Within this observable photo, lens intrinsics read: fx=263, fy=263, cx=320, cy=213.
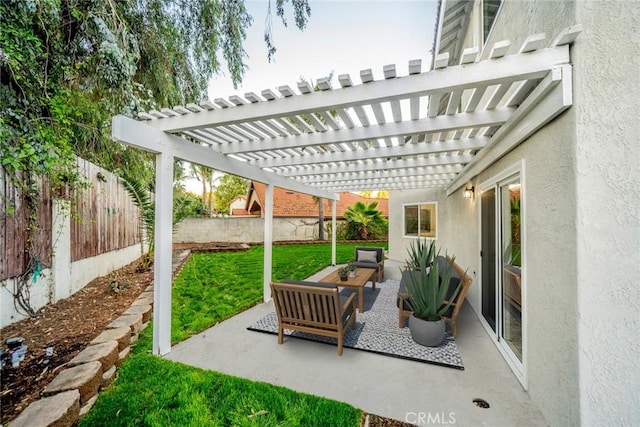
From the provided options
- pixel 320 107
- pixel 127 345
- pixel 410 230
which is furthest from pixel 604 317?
pixel 410 230

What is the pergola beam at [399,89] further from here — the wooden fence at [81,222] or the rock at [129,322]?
the rock at [129,322]

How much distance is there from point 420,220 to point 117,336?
10887 mm

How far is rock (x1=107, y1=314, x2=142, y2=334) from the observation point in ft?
13.2

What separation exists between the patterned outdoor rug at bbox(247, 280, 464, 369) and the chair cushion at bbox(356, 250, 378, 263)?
299cm

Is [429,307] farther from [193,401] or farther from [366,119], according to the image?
[193,401]

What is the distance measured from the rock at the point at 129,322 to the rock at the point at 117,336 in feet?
0.53

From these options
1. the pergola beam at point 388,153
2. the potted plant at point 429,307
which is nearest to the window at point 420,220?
the pergola beam at point 388,153

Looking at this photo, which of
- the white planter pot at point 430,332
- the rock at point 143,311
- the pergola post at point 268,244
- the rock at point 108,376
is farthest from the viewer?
the pergola post at point 268,244

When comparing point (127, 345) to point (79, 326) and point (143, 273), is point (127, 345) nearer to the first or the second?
point (79, 326)

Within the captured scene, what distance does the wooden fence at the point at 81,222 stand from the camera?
3.75 metres

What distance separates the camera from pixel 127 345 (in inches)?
149

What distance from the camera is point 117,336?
3637 mm

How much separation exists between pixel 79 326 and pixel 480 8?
31.4 feet

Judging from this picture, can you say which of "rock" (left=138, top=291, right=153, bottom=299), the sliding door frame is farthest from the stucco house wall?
"rock" (left=138, top=291, right=153, bottom=299)
